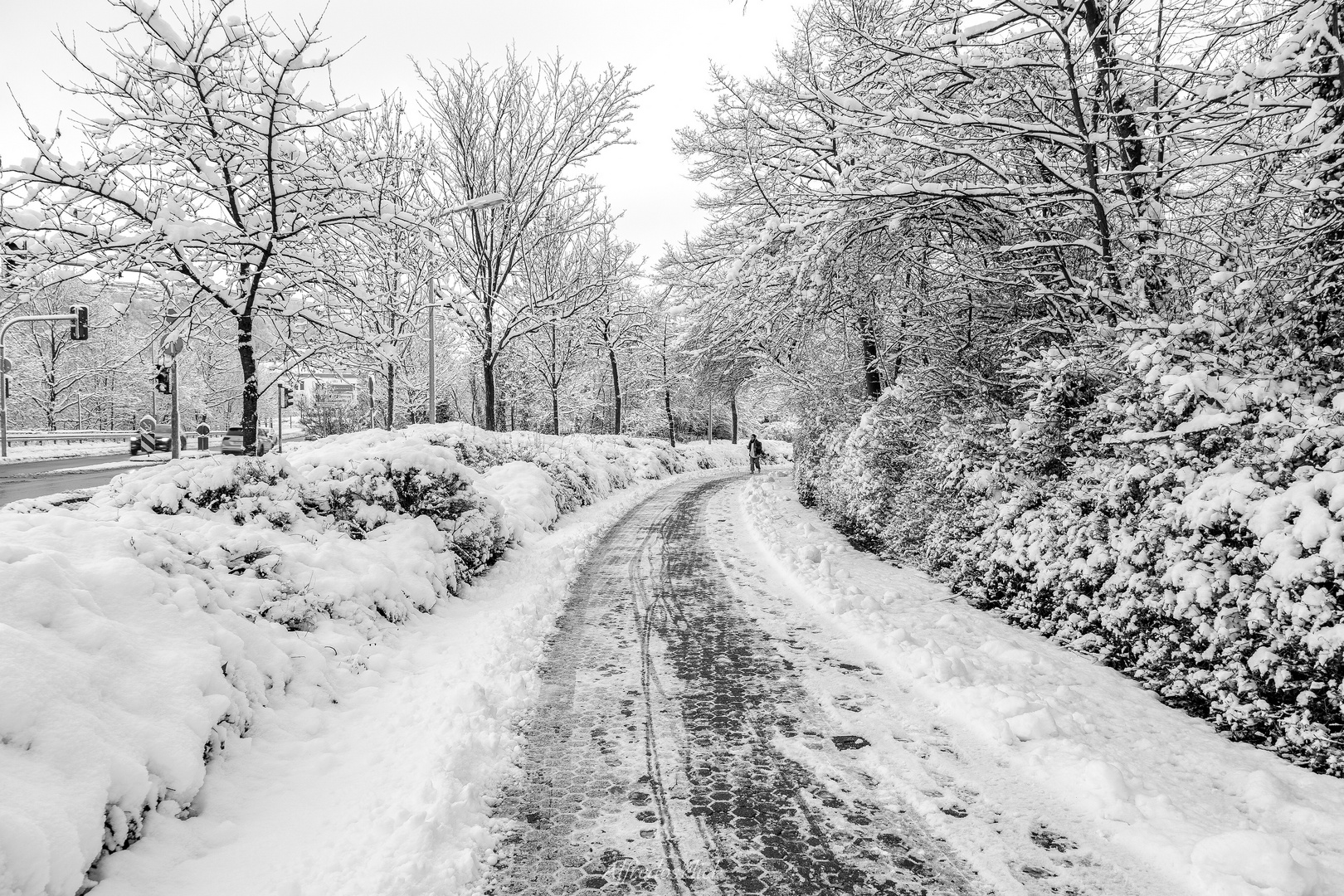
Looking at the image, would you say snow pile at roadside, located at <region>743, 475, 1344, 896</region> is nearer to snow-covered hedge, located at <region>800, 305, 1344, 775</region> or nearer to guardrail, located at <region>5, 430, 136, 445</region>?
snow-covered hedge, located at <region>800, 305, 1344, 775</region>

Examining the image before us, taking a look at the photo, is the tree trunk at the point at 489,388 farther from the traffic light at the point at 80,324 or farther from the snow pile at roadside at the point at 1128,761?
the traffic light at the point at 80,324

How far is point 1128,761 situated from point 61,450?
34.8m

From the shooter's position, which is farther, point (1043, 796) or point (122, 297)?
point (122, 297)

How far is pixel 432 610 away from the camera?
22.6 feet

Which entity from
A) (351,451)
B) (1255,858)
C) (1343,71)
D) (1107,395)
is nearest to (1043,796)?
(1255,858)

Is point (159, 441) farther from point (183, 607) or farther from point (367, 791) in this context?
point (367, 791)

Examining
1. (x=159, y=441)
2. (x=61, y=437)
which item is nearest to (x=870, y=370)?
(x=159, y=441)

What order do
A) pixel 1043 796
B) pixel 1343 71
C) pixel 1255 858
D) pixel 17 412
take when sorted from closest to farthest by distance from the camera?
1. pixel 1255 858
2. pixel 1043 796
3. pixel 1343 71
4. pixel 17 412

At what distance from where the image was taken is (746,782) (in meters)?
3.58

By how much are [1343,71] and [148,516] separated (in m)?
9.70

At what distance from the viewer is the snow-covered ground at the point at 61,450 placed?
22.6 m

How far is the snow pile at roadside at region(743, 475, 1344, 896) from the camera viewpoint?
2.75 m

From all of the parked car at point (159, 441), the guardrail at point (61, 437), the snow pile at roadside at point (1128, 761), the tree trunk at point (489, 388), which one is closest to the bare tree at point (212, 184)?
the snow pile at roadside at point (1128, 761)

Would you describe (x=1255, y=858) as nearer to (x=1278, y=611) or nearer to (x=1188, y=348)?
(x=1278, y=611)
